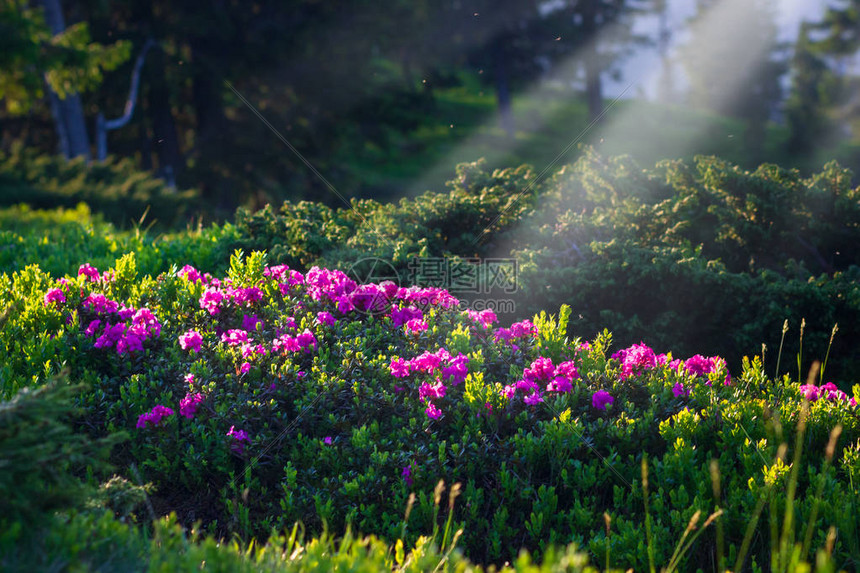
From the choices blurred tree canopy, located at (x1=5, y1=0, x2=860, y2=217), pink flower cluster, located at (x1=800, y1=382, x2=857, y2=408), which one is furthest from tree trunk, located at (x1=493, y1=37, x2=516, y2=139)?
pink flower cluster, located at (x1=800, y1=382, x2=857, y2=408)

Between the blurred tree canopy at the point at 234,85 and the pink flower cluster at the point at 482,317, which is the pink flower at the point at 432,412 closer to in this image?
the pink flower cluster at the point at 482,317

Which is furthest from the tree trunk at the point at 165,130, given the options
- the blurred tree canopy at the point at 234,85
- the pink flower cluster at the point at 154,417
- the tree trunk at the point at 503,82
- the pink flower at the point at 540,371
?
the tree trunk at the point at 503,82

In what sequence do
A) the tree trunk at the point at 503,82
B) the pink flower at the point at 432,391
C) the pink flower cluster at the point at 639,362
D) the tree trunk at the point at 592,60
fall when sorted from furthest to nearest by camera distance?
1. the tree trunk at the point at 503,82
2. the tree trunk at the point at 592,60
3. the pink flower cluster at the point at 639,362
4. the pink flower at the point at 432,391

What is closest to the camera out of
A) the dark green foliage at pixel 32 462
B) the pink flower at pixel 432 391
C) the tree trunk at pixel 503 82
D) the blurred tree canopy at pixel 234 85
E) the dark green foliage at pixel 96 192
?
the dark green foliage at pixel 32 462

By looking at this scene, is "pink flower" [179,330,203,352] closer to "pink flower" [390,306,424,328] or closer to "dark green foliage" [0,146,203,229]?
"pink flower" [390,306,424,328]

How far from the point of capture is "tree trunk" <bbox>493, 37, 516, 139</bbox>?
3453 centimetres

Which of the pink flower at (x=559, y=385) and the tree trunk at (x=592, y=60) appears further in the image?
the tree trunk at (x=592, y=60)

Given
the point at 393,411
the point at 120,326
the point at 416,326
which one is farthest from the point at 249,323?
the point at 393,411

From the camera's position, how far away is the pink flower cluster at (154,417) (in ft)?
12.7

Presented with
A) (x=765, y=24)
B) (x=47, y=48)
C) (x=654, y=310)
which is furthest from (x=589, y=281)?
(x=765, y=24)

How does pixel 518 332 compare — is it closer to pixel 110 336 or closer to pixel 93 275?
pixel 110 336

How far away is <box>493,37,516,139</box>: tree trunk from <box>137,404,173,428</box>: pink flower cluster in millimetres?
33027

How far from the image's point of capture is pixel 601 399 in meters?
4.06

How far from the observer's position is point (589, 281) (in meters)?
5.73
